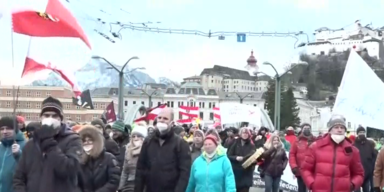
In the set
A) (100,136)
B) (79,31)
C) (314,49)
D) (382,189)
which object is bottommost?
(382,189)

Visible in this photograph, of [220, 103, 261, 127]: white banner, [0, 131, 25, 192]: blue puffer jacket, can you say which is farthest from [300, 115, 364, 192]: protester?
[220, 103, 261, 127]: white banner

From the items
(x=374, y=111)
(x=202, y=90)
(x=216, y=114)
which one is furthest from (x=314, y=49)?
(x=374, y=111)

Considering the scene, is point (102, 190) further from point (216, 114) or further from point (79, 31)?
point (216, 114)

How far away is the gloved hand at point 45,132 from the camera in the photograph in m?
6.16

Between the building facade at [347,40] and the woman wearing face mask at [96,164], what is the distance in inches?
6612

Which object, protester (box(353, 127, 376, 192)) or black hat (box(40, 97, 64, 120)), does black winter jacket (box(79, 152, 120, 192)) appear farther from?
protester (box(353, 127, 376, 192))

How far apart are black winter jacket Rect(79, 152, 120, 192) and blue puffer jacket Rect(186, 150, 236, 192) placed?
1505 millimetres

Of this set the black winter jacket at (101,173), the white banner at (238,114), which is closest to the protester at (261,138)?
the white banner at (238,114)

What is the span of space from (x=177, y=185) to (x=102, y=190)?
1362 millimetres

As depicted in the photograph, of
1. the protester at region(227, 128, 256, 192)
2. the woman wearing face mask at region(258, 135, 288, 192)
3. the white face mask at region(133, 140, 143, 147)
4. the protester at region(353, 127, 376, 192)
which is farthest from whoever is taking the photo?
the protester at region(353, 127, 376, 192)

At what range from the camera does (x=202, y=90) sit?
14800 centimetres

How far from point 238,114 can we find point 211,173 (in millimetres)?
19453

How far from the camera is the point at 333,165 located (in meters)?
8.69

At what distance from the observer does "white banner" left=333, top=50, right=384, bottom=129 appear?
408 inches
